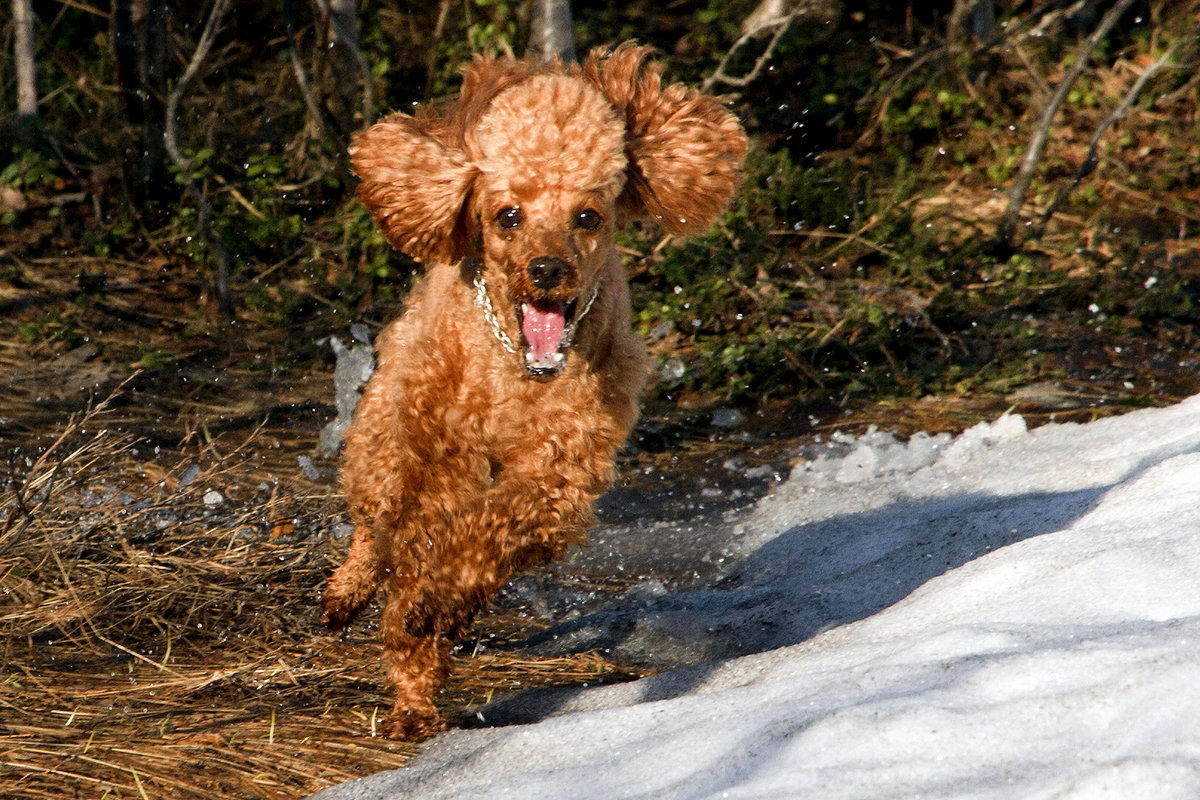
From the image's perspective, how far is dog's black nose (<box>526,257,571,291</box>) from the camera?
362 cm

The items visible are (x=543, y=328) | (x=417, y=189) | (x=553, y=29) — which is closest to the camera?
(x=543, y=328)

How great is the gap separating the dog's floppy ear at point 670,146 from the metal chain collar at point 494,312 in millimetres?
440

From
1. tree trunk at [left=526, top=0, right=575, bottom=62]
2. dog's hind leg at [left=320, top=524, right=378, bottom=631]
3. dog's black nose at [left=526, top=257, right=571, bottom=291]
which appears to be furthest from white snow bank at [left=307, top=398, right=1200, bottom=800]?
tree trunk at [left=526, top=0, right=575, bottom=62]

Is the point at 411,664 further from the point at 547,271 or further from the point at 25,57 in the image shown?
the point at 25,57

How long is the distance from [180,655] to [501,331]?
1.37m

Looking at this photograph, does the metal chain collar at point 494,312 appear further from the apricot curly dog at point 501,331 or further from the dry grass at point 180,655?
the dry grass at point 180,655

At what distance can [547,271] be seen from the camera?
3.62 m

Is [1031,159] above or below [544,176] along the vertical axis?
below

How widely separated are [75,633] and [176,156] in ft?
13.1

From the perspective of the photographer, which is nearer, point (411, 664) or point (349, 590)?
point (411, 664)

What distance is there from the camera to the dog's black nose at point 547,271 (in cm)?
362

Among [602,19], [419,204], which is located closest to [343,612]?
[419,204]

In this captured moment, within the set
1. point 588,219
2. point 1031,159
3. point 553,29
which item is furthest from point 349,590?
point 1031,159

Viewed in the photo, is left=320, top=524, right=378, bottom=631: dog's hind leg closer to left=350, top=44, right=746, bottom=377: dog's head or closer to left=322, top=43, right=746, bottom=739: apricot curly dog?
left=322, top=43, right=746, bottom=739: apricot curly dog
